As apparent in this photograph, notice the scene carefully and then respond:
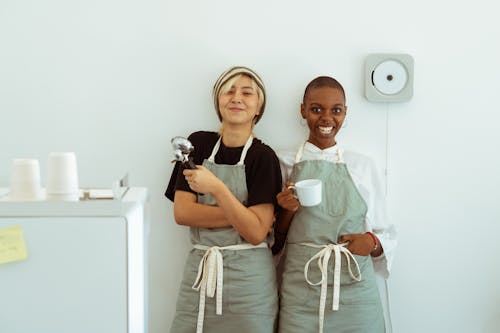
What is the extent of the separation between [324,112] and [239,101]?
265mm

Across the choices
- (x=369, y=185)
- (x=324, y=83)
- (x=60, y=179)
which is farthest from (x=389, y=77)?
(x=60, y=179)

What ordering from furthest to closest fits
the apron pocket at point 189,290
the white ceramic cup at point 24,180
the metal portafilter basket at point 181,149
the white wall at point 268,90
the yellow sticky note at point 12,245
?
the white wall at point 268,90, the apron pocket at point 189,290, the metal portafilter basket at point 181,149, the white ceramic cup at point 24,180, the yellow sticky note at point 12,245

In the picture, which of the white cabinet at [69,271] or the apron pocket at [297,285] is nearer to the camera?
the white cabinet at [69,271]

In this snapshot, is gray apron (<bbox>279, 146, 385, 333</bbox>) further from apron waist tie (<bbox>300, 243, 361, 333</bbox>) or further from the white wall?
the white wall

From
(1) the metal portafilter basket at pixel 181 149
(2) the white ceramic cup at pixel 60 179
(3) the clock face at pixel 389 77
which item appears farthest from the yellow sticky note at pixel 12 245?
(3) the clock face at pixel 389 77

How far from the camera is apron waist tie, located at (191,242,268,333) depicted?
73.4 inches

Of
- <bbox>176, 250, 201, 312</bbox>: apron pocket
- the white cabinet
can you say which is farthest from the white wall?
the white cabinet

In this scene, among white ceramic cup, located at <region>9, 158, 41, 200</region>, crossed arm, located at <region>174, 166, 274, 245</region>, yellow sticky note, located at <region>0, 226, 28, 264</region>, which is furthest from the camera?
crossed arm, located at <region>174, 166, 274, 245</region>

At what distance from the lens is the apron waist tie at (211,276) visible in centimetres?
186

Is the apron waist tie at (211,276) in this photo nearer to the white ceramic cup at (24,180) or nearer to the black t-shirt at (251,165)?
the black t-shirt at (251,165)

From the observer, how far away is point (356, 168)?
202cm

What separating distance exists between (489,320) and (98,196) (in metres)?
1.55

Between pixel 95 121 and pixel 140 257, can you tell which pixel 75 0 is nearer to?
pixel 95 121

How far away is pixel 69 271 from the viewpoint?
1.07 meters
